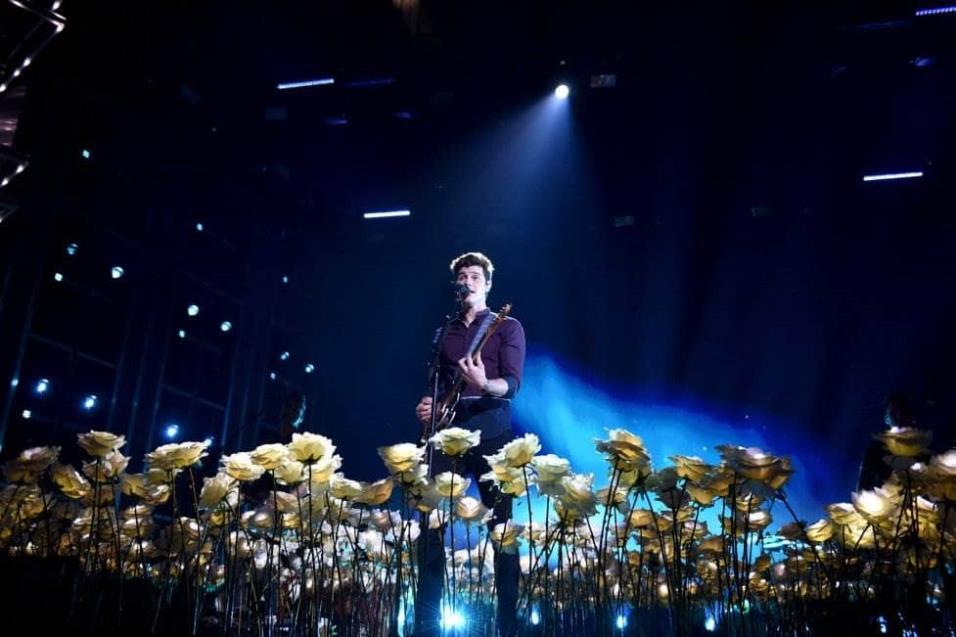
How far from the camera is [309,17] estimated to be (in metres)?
7.34

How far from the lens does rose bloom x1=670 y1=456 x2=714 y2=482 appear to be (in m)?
2.00

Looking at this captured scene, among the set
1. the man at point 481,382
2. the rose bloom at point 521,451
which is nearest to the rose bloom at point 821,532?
the rose bloom at point 521,451

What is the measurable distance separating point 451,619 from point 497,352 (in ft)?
5.76

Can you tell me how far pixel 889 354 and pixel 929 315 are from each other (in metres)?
0.63

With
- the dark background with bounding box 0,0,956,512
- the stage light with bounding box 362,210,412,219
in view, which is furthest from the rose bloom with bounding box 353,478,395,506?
the stage light with bounding box 362,210,412,219

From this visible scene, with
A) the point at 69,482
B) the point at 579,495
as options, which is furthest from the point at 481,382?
the point at 69,482

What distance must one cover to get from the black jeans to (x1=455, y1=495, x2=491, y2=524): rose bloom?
60mm

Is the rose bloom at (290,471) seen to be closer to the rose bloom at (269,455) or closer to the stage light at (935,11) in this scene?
the rose bloom at (269,455)

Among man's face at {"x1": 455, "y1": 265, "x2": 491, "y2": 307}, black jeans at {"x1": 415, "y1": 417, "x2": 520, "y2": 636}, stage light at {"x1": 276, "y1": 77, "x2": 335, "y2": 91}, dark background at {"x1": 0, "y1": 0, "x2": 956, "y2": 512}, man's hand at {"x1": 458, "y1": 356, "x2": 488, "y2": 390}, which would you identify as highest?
stage light at {"x1": 276, "y1": 77, "x2": 335, "y2": 91}

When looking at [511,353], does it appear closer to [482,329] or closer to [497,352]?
[497,352]

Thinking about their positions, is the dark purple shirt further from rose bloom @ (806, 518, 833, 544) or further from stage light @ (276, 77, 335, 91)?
stage light @ (276, 77, 335, 91)

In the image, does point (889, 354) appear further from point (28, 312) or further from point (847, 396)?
point (28, 312)

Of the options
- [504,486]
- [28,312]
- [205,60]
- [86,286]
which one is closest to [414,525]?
[504,486]

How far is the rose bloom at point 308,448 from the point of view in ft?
6.64
